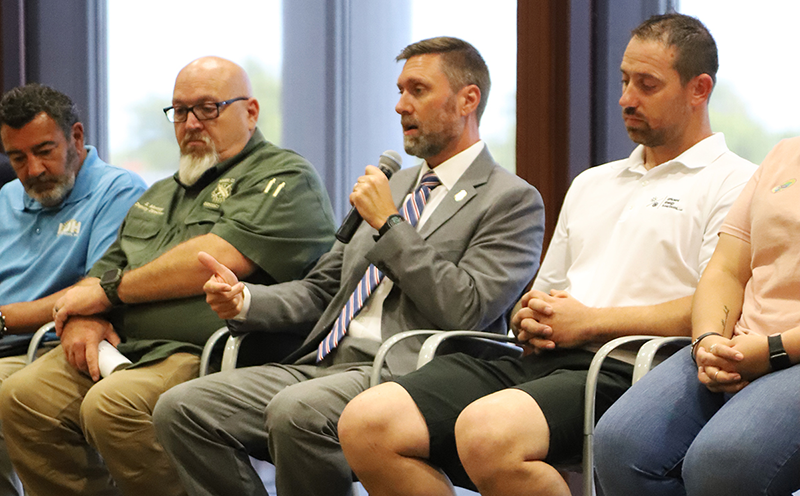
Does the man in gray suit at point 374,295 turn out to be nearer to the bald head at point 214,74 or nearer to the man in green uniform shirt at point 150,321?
the man in green uniform shirt at point 150,321

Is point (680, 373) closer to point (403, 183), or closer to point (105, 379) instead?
point (403, 183)

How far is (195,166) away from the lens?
2.99m

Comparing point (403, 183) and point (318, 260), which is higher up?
point (403, 183)

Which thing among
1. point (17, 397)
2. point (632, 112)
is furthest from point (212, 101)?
point (632, 112)

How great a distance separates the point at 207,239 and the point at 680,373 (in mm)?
1449

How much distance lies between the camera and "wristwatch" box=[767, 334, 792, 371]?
1.72 meters

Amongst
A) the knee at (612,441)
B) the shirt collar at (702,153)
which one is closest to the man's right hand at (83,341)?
the knee at (612,441)

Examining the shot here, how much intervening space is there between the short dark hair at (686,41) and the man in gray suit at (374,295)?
500 millimetres

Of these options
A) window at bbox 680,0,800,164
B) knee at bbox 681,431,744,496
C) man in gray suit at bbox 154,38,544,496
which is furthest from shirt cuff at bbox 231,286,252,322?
window at bbox 680,0,800,164

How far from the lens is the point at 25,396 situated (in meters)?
2.74

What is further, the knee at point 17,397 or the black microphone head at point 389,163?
the knee at point 17,397

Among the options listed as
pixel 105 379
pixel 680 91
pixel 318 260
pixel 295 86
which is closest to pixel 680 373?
pixel 680 91

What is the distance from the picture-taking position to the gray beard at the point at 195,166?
2975mm

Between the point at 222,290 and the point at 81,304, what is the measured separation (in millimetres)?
637
